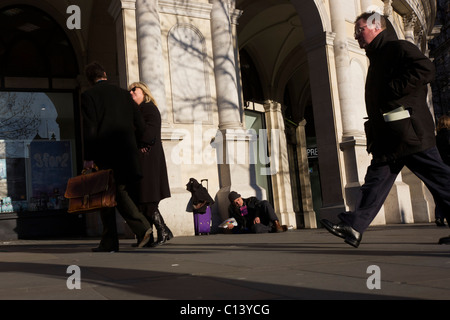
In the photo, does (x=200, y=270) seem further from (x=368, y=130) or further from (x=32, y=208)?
(x=32, y=208)

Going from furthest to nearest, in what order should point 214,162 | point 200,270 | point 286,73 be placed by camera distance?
point 286,73, point 214,162, point 200,270

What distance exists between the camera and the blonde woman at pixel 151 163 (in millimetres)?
6707

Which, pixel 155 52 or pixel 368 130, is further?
pixel 155 52

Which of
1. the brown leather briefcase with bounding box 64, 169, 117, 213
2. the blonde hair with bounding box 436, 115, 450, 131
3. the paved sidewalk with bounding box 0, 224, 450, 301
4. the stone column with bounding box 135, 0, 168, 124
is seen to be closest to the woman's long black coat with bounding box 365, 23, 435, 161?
the paved sidewalk with bounding box 0, 224, 450, 301

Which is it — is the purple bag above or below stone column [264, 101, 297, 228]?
below

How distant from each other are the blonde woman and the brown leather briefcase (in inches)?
31.6

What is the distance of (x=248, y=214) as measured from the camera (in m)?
10.5

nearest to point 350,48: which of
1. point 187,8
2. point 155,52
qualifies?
point 187,8

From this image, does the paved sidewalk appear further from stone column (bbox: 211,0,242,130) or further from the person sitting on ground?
stone column (bbox: 211,0,242,130)

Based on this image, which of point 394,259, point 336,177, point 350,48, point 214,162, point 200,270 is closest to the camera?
point 200,270

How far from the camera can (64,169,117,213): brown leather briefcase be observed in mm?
5836

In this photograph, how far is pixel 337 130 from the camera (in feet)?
45.4

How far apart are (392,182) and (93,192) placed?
3109mm

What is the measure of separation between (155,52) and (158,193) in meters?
4.85
